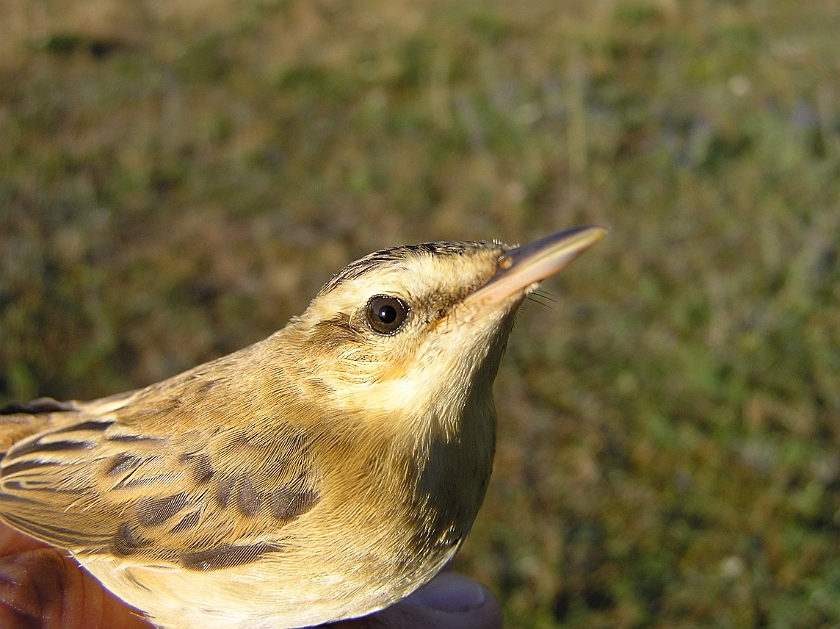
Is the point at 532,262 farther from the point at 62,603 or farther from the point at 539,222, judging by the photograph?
the point at 539,222

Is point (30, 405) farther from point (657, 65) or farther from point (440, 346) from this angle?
point (657, 65)

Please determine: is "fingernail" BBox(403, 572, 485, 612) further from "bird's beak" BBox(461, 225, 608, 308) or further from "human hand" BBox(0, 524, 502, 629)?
"bird's beak" BBox(461, 225, 608, 308)

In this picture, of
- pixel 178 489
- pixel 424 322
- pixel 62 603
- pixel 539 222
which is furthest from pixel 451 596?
pixel 539 222

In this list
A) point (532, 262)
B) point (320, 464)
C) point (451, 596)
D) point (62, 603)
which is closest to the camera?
point (532, 262)

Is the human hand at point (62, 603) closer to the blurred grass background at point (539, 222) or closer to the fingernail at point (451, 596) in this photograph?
the fingernail at point (451, 596)

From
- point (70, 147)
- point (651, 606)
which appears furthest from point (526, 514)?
point (70, 147)

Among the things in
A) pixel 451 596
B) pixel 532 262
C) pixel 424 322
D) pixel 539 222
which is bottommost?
pixel 451 596
